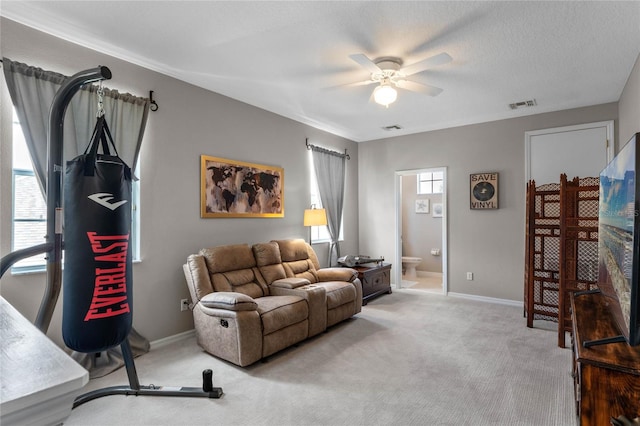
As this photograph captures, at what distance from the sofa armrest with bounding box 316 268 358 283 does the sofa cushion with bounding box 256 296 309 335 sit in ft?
3.20

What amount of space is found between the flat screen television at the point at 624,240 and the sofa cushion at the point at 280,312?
2.39m

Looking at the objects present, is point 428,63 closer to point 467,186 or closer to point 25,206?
point 467,186

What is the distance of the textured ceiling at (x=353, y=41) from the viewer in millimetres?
2418

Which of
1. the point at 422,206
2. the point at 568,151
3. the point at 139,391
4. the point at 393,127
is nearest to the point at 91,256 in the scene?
the point at 139,391

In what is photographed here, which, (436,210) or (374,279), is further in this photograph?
(436,210)

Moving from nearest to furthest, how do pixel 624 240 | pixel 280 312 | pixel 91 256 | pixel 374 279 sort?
pixel 624 240
pixel 91 256
pixel 280 312
pixel 374 279

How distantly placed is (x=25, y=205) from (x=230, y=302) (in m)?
1.73

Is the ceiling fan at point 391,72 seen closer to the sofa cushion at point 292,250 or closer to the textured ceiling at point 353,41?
the textured ceiling at point 353,41

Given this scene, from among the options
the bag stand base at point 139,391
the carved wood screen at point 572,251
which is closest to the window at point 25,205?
the bag stand base at point 139,391

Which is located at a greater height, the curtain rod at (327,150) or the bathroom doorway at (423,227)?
the curtain rod at (327,150)

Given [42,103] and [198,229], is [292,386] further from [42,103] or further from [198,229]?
[42,103]

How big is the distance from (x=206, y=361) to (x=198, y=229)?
1.39m

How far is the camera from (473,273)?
207 inches

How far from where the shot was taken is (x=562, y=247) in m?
3.33
